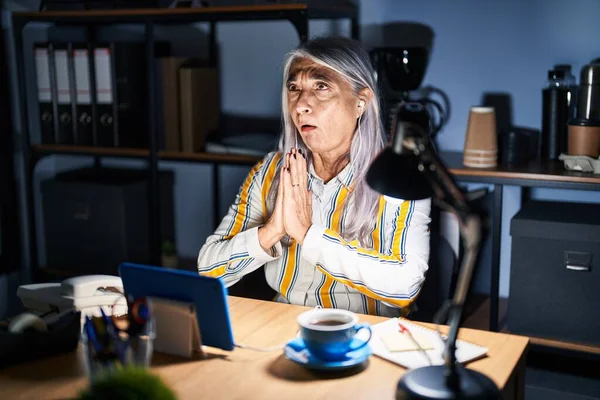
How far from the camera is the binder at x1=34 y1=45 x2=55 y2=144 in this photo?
2889mm

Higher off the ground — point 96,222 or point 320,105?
point 320,105

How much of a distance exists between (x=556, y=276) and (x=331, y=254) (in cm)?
85

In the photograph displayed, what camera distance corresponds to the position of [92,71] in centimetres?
284

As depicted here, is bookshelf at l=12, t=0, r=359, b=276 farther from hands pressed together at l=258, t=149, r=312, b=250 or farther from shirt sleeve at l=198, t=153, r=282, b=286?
hands pressed together at l=258, t=149, r=312, b=250

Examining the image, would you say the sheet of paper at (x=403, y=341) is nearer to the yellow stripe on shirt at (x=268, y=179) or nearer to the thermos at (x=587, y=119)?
the yellow stripe on shirt at (x=268, y=179)

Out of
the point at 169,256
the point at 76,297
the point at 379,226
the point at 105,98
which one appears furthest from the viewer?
the point at 169,256

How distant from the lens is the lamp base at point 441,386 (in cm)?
104

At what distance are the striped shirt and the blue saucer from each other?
16.5 inches

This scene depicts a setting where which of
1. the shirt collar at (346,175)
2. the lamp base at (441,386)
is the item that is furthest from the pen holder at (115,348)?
the shirt collar at (346,175)

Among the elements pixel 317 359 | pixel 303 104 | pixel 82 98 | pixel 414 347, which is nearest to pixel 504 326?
pixel 303 104

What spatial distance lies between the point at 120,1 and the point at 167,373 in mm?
1914

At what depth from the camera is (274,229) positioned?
5.89 ft

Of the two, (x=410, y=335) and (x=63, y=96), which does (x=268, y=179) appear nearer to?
(x=410, y=335)

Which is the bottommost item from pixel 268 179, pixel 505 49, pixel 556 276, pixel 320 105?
pixel 556 276
